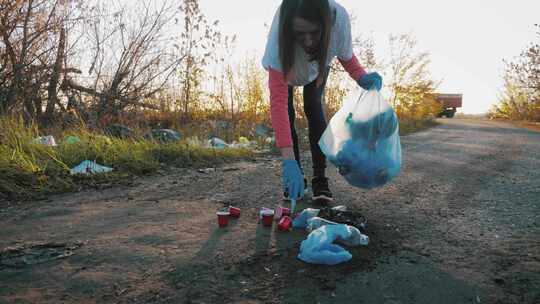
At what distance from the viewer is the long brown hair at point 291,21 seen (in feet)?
6.88

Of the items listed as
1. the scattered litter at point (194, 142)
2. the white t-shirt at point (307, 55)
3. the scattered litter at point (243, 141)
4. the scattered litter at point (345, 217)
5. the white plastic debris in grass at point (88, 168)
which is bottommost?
the scattered litter at point (345, 217)

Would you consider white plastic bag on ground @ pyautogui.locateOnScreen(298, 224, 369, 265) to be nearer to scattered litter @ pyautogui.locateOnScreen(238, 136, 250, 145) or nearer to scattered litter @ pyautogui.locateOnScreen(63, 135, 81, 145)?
scattered litter @ pyautogui.locateOnScreen(63, 135, 81, 145)

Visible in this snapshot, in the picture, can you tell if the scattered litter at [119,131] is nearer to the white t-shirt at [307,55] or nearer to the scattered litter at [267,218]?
the white t-shirt at [307,55]

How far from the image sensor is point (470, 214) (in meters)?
2.49

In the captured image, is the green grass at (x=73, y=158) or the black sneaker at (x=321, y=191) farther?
the green grass at (x=73, y=158)

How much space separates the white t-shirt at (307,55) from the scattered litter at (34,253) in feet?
4.36

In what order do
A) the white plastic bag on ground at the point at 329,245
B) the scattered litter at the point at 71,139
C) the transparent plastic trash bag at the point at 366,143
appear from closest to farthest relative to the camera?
the white plastic bag on ground at the point at 329,245 < the transparent plastic trash bag at the point at 366,143 < the scattered litter at the point at 71,139

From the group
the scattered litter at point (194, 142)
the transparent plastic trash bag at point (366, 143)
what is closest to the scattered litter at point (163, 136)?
the scattered litter at point (194, 142)

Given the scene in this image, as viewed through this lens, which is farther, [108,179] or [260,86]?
[260,86]

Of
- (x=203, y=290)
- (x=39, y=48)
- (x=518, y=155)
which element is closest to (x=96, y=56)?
(x=39, y=48)

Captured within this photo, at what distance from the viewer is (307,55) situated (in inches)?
94.1

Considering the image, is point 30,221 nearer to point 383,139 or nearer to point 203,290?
point 203,290

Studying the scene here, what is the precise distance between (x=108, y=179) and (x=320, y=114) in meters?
1.84

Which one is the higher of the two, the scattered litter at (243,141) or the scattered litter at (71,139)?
the scattered litter at (71,139)
